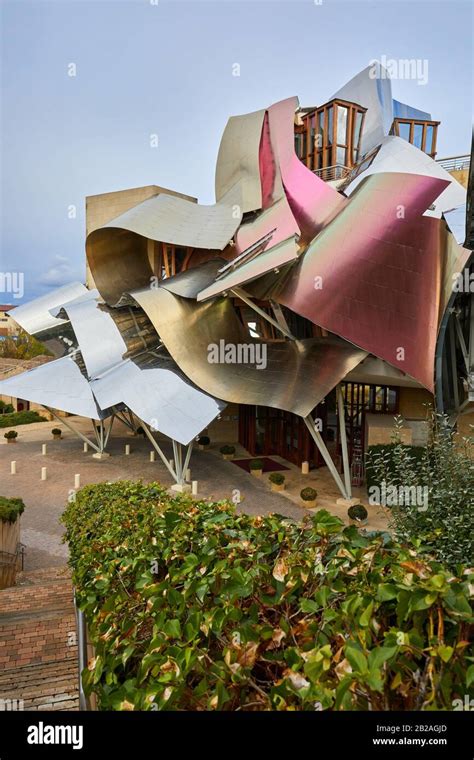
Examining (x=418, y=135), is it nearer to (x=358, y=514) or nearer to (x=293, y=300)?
(x=293, y=300)

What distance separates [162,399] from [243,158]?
1277cm

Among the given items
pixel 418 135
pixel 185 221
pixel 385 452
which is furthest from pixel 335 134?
pixel 385 452

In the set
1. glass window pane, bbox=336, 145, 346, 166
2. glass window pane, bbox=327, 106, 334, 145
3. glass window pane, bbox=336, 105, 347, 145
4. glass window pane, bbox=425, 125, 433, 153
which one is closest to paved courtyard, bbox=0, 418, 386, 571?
glass window pane, bbox=336, 145, 346, 166

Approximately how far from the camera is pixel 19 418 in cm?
3288

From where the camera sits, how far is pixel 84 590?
456 cm

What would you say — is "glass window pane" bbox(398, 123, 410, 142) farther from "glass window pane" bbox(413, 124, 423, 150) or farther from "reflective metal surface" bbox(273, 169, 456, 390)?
"reflective metal surface" bbox(273, 169, 456, 390)

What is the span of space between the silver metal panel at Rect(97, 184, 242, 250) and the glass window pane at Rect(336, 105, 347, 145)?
6.06 metres

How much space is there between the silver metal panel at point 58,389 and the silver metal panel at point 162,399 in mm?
825

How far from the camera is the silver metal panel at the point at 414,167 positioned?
1529 cm

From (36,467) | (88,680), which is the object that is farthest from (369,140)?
(88,680)

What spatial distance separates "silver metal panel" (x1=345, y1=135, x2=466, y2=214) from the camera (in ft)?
50.2

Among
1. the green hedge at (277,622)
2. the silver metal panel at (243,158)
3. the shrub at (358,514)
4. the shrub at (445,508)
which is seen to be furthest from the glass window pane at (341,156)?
the green hedge at (277,622)

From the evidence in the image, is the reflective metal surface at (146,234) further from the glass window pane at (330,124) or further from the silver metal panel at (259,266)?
the glass window pane at (330,124)
